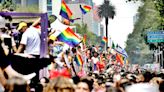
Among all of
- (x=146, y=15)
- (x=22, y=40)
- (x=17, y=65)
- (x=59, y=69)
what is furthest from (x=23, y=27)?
(x=146, y=15)

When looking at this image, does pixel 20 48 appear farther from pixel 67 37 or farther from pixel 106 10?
pixel 106 10

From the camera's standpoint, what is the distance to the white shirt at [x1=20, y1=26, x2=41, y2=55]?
1309 cm

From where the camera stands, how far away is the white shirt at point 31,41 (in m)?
13.1

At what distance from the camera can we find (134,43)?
18850 cm

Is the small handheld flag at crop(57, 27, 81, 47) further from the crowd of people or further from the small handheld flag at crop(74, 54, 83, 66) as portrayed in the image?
the small handheld flag at crop(74, 54, 83, 66)

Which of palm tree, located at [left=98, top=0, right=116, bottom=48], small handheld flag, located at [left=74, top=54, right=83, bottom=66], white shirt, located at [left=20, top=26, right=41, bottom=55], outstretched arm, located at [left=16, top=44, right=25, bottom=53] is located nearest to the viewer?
outstretched arm, located at [left=16, top=44, right=25, bottom=53]

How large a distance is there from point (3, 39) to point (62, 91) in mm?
2715

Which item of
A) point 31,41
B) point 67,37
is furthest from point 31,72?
point 67,37

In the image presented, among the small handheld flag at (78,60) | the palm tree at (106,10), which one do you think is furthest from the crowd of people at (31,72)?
the palm tree at (106,10)

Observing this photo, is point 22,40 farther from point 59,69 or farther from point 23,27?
point 59,69

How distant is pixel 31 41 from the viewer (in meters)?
13.2

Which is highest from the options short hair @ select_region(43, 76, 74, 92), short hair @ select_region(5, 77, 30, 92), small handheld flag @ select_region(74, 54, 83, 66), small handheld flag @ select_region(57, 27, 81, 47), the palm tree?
short hair @ select_region(5, 77, 30, 92)

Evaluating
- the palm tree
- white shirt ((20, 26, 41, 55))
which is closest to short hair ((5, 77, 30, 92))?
white shirt ((20, 26, 41, 55))

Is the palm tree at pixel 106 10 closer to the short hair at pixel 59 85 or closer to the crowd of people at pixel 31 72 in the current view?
the crowd of people at pixel 31 72
